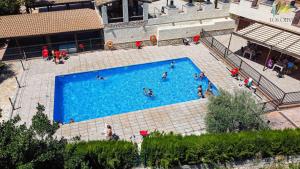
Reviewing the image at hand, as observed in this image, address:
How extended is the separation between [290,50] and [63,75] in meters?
20.2

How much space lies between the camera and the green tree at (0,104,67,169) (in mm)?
10656

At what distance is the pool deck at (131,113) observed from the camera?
1811 centimetres

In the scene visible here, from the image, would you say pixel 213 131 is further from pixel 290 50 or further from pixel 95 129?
pixel 290 50

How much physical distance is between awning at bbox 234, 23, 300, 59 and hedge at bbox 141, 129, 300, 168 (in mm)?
9168

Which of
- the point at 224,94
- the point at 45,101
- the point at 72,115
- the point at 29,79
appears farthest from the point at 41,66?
the point at 224,94

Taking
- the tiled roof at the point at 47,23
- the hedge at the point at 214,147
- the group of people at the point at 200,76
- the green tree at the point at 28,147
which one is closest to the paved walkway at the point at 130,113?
the group of people at the point at 200,76

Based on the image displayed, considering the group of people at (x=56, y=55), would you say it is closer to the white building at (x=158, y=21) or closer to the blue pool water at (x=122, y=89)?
the blue pool water at (x=122, y=89)

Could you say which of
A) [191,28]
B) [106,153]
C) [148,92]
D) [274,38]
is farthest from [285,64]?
[106,153]

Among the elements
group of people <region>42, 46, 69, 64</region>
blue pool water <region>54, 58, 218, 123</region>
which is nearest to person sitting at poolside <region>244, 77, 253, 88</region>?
blue pool water <region>54, 58, 218, 123</region>

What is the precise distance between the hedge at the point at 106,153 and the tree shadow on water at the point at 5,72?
556 inches

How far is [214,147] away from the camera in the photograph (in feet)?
46.7

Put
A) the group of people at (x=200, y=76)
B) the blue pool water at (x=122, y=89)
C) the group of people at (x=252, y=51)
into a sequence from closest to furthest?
the blue pool water at (x=122, y=89) < the group of people at (x=200, y=76) < the group of people at (x=252, y=51)

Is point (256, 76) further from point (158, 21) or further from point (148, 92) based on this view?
point (158, 21)

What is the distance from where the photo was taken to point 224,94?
1703 cm
